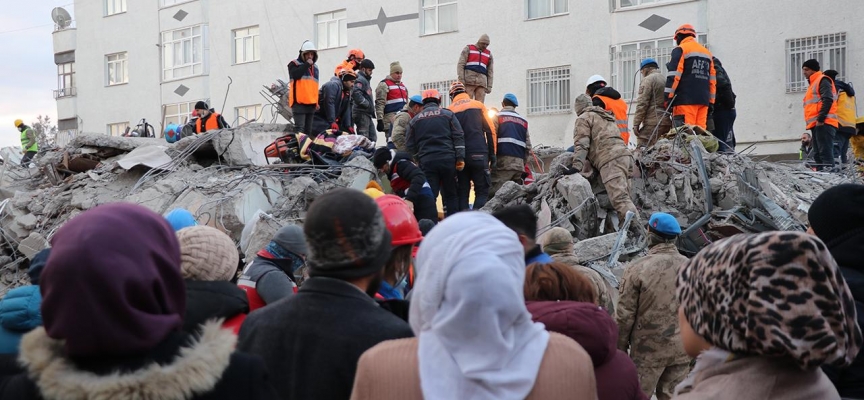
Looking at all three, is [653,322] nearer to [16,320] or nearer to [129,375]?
[16,320]

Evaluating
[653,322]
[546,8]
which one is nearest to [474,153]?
[653,322]

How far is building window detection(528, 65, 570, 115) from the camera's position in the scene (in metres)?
23.2

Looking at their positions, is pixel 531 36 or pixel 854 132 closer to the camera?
pixel 854 132

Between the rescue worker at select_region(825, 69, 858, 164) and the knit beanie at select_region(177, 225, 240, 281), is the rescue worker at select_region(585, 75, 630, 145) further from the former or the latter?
the knit beanie at select_region(177, 225, 240, 281)

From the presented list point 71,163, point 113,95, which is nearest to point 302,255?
point 71,163

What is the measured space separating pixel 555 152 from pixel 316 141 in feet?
15.3

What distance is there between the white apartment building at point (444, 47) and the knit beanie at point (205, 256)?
14.5 metres

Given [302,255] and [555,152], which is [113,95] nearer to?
[555,152]

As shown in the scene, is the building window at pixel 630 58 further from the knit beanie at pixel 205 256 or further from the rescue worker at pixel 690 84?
the knit beanie at pixel 205 256

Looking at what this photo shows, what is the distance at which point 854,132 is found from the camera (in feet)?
44.3

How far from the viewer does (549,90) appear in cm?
→ 2348

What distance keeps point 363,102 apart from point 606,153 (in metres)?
4.94

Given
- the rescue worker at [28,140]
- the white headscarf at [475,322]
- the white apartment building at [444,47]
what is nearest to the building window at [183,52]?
the white apartment building at [444,47]

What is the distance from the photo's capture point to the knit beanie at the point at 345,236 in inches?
100
